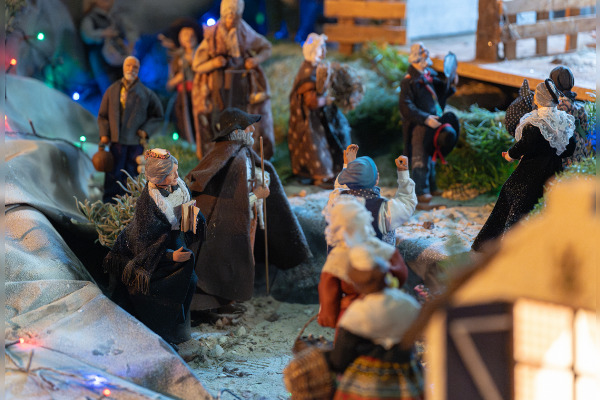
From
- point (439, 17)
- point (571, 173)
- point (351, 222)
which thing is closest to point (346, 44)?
point (439, 17)

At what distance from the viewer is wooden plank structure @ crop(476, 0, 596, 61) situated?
10.0 m

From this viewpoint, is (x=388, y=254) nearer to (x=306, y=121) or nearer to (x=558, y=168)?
(x=558, y=168)

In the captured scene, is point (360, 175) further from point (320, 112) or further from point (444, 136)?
point (320, 112)

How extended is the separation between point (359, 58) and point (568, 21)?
9.77ft

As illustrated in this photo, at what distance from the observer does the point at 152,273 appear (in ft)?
20.0

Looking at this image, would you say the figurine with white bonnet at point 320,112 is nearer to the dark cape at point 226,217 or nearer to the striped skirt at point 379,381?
the dark cape at point 226,217

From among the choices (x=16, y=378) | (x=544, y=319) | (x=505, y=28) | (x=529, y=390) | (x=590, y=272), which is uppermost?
Answer: (x=505, y=28)

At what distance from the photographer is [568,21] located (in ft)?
33.6

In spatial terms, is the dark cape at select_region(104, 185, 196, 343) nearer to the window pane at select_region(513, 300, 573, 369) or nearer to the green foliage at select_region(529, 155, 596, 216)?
the green foliage at select_region(529, 155, 596, 216)

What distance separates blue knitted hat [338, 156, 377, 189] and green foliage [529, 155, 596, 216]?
1529mm

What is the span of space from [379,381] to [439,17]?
995 centimetres

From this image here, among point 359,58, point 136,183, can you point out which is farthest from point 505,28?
point 136,183

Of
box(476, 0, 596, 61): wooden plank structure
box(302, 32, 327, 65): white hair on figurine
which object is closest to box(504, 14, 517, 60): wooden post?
box(476, 0, 596, 61): wooden plank structure

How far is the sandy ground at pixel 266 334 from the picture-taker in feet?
19.7
